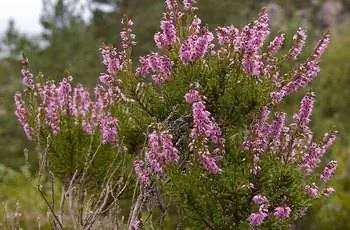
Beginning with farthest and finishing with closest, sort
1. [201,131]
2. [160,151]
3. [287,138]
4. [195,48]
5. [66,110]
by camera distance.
Result: [66,110] → [287,138] → [195,48] → [160,151] → [201,131]

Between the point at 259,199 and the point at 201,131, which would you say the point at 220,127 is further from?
the point at 259,199

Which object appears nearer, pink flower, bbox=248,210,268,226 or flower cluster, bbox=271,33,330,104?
pink flower, bbox=248,210,268,226

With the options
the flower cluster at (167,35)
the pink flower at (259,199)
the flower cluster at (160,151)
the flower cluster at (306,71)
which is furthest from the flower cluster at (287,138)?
the flower cluster at (167,35)

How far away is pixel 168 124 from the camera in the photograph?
501 cm

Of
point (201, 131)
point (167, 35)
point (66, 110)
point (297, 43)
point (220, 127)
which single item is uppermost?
point (297, 43)

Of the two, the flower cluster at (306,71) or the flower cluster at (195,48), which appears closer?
the flower cluster at (195,48)

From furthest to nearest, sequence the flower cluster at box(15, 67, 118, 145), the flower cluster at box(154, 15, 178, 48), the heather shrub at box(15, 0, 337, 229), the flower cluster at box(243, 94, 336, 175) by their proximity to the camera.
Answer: the flower cluster at box(15, 67, 118, 145) → the flower cluster at box(154, 15, 178, 48) → the flower cluster at box(243, 94, 336, 175) → the heather shrub at box(15, 0, 337, 229)

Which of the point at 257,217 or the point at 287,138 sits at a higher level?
the point at 287,138

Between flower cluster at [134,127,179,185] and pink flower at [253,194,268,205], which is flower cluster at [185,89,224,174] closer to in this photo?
flower cluster at [134,127,179,185]

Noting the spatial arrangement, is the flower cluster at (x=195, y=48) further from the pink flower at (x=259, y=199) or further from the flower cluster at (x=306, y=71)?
the pink flower at (x=259, y=199)

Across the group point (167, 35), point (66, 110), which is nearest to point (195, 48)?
point (167, 35)

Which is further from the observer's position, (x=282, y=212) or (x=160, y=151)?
(x=160, y=151)

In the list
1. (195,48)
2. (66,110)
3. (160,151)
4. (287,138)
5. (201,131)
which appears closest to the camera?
(201,131)

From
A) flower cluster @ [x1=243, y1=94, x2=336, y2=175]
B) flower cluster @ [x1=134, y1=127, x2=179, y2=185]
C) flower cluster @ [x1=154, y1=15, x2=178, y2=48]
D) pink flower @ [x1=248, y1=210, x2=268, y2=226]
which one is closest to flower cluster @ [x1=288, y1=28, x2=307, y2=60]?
flower cluster @ [x1=243, y1=94, x2=336, y2=175]
